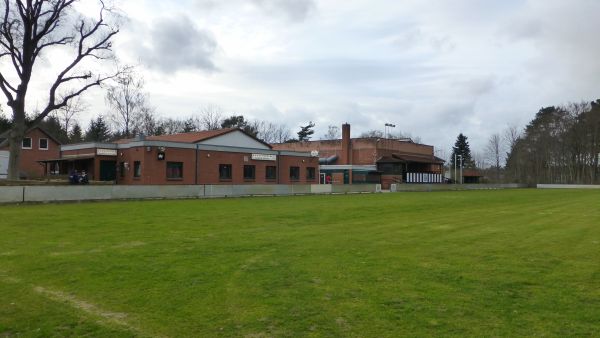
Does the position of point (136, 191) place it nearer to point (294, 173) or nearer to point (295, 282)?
point (294, 173)

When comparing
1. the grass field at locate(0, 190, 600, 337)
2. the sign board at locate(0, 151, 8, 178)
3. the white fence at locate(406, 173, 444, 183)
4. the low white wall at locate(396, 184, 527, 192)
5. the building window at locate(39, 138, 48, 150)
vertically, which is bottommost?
the grass field at locate(0, 190, 600, 337)

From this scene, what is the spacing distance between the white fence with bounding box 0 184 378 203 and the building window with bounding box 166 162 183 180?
7767mm

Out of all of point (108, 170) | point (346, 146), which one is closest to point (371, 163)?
point (346, 146)

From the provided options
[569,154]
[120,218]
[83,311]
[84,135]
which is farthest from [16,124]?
[569,154]

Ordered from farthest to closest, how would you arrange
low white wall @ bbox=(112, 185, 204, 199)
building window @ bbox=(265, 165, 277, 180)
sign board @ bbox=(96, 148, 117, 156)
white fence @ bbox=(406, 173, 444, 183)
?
1. white fence @ bbox=(406, 173, 444, 183)
2. building window @ bbox=(265, 165, 277, 180)
3. sign board @ bbox=(96, 148, 117, 156)
4. low white wall @ bbox=(112, 185, 204, 199)

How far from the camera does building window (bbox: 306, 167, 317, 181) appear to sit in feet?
193

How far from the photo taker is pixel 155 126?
85875mm

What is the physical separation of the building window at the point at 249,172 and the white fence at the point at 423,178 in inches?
1216

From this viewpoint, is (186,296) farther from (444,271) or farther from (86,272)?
(444,271)

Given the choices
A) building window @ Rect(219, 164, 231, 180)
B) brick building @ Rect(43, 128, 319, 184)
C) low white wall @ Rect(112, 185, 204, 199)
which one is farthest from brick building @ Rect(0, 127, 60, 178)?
low white wall @ Rect(112, 185, 204, 199)

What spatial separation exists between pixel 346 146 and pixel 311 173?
67.2ft

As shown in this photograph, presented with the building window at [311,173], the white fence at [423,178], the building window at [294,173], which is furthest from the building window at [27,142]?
the white fence at [423,178]

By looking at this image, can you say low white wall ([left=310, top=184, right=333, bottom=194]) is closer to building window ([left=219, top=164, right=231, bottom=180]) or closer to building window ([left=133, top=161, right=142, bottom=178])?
building window ([left=219, top=164, right=231, bottom=180])

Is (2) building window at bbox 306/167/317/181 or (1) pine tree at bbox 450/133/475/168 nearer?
(2) building window at bbox 306/167/317/181
